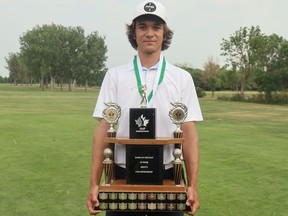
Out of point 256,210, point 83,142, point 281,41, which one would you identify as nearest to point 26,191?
point 256,210

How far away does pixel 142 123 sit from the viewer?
8.11 ft

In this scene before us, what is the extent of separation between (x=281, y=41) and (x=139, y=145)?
55310mm

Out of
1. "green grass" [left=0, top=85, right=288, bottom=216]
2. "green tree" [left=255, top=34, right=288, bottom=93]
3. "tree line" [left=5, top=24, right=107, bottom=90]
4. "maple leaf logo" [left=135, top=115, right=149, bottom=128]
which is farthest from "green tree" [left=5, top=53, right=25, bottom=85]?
"maple leaf logo" [left=135, top=115, right=149, bottom=128]

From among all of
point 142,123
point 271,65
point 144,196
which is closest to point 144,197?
point 144,196

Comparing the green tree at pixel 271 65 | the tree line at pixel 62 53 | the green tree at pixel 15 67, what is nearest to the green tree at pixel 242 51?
the green tree at pixel 271 65

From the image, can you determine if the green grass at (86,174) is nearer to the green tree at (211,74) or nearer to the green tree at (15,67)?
the green tree at (211,74)

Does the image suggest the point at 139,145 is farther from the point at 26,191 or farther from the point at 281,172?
the point at 281,172

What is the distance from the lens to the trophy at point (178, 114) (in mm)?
2496

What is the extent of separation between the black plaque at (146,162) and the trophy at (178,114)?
14 cm

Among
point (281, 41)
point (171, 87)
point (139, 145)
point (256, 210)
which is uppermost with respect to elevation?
point (281, 41)

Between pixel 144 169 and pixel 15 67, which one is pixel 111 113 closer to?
pixel 144 169

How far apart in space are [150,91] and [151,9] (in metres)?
0.50

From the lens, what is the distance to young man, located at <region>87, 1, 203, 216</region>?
104 inches

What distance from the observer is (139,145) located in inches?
99.0
